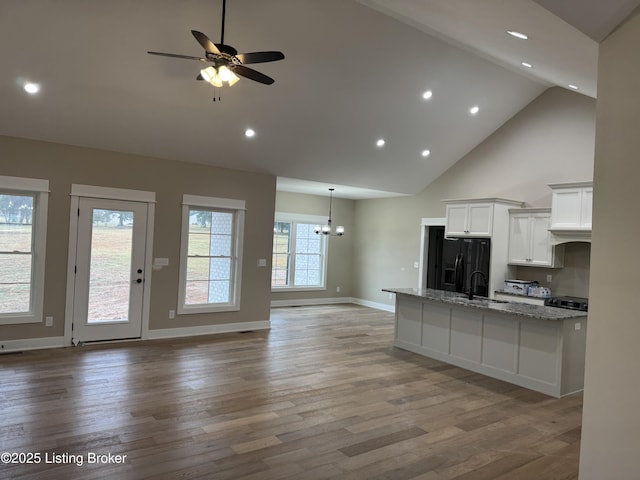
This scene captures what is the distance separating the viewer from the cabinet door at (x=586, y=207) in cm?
610

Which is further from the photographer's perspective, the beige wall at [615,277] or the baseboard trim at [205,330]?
the baseboard trim at [205,330]

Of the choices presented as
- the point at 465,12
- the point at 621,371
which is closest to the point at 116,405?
the point at 621,371

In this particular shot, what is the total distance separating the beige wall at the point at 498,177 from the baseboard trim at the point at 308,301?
1.51ft

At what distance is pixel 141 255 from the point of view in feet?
21.0

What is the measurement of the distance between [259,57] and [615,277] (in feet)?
9.48

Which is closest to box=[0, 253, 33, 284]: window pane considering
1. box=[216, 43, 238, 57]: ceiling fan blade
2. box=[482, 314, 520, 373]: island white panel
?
box=[216, 43, 238, 57]: ceiling fan blade

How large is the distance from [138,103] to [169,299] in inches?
114

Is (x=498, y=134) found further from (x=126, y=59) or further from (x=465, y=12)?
(x=126, y=59)

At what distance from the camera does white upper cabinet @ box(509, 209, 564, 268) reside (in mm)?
6801

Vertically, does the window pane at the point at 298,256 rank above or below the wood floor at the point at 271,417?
above

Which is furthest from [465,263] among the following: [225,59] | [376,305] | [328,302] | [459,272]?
[225,59]

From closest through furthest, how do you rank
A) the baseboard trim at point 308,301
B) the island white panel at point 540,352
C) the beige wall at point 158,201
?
the island white panel at point 540,352 < the beige wall at point 158,201 < the baseboard trim at point 308,301

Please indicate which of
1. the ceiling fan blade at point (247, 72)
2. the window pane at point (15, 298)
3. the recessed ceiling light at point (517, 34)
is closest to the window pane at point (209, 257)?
the window pane at point (15, 298)

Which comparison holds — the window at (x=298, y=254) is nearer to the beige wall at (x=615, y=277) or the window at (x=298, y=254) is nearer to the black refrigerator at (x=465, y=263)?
the black refrigerator at (x=465, y=263)
